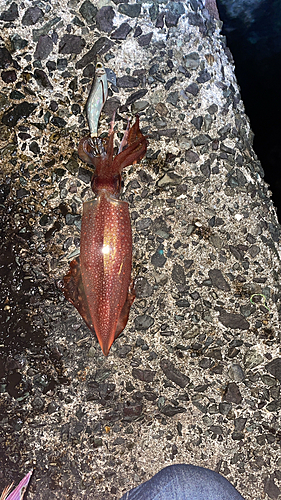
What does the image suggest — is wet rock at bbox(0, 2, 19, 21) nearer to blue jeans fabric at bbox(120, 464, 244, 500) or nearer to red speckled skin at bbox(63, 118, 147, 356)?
red speckled skin at bbox(63, 118, 147, 356)

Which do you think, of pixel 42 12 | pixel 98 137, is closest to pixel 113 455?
pixel 98 137

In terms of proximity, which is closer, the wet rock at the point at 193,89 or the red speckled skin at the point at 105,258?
the red speckled skin at the point at 105,258

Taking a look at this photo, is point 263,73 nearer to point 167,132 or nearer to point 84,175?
point 167,132

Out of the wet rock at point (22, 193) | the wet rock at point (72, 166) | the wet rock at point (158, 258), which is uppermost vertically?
the wet rock at point (72, 166)

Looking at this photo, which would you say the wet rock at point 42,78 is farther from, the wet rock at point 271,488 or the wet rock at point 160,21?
the wet rock at point 271,488

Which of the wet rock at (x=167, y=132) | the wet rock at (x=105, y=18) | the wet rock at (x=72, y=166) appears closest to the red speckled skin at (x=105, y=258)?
the wet rock at (x=72, y=166)

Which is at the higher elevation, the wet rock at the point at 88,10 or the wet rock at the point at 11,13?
the wet rock at the point at 88,10

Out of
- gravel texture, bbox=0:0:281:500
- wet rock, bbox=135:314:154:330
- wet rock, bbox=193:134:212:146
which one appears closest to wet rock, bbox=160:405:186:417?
gravel texture, bbox=0:0:281:500

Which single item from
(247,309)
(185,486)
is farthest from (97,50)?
(185,486)
